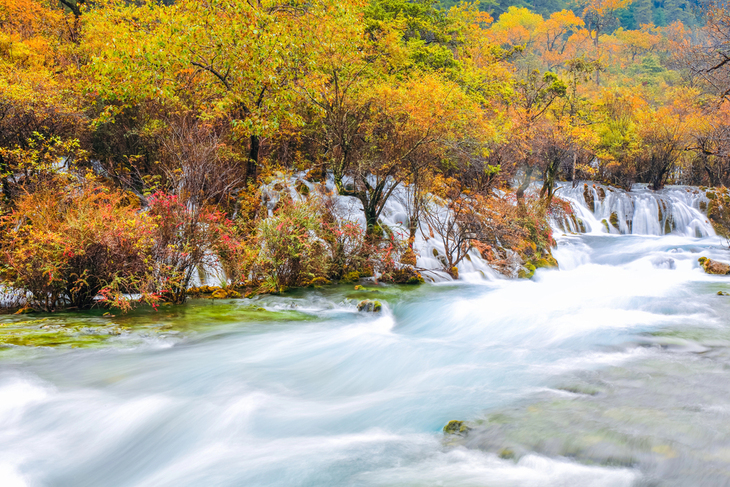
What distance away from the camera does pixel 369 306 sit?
984 cm

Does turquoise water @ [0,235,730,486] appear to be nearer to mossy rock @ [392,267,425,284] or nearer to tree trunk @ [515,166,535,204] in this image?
mossy rock @ [392,267,425,284]

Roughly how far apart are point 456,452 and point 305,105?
472 inches

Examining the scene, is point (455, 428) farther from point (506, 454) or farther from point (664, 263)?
point (664, 263)

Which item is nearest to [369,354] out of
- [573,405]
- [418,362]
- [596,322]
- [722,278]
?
[418,362]

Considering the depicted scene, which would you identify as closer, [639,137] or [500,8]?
[639,137]

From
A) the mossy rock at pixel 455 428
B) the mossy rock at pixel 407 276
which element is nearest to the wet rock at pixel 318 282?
the mossy rock at pixel 407 276

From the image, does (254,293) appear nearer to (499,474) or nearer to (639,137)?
(499,474)

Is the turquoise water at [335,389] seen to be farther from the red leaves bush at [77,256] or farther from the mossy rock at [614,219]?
the mossy rock at [614,219]

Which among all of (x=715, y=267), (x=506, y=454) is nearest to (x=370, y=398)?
(x=506, y=454)

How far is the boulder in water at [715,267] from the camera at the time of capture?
14039mm

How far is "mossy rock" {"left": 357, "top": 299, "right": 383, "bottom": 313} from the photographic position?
32.1 ft

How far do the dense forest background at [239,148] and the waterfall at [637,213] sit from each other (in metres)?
5.80

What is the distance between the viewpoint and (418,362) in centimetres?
714

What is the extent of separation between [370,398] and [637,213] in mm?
23482
